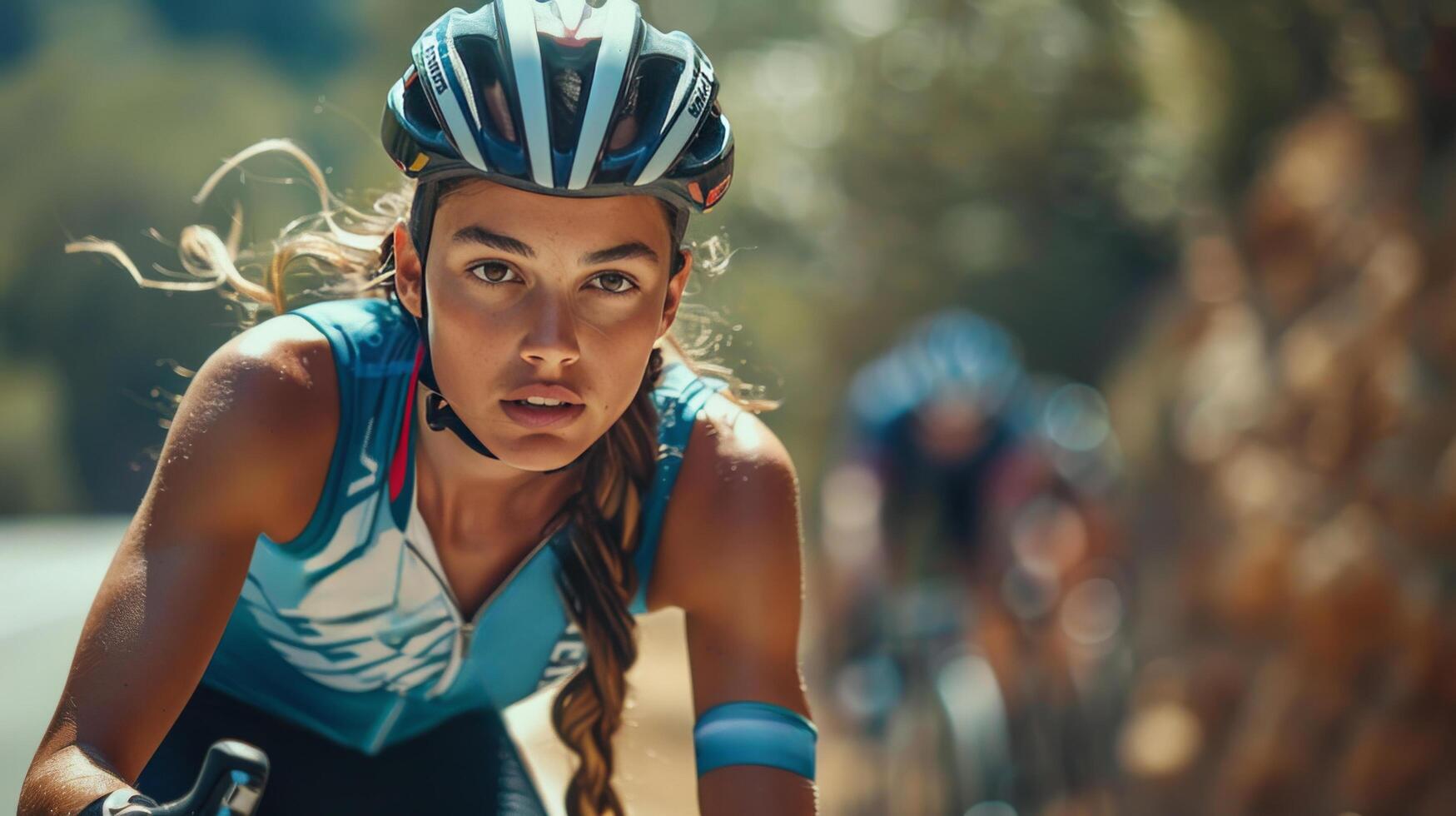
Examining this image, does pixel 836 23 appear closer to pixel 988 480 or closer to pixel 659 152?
Answer: pixel 988 480

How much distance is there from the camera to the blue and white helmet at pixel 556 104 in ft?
6.51

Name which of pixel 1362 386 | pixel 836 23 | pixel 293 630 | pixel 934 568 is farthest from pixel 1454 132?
pixel 836 23

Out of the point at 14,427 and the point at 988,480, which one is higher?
the point at 14,427

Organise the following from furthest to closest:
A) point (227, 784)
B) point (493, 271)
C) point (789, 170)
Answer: point (789, 170), point (493, 271), point (227, 784)

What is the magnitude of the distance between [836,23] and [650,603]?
436 inches

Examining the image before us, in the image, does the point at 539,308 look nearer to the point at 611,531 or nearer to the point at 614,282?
the point at 614,282

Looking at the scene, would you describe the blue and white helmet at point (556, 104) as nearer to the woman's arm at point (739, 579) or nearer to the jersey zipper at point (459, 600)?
the woman's arm at point (739, 579)

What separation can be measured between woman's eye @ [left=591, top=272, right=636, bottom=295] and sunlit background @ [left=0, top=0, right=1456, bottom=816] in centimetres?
32

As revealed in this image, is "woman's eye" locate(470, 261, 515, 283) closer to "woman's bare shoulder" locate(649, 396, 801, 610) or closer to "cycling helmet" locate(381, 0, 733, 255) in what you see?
"cycling helmet" locate(381, 0, 733, 255)

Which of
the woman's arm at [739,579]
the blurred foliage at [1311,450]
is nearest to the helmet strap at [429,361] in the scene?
the woman's arm at [739,579]

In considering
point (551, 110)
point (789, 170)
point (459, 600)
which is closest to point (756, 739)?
point (459, 600)

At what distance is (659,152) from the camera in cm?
205

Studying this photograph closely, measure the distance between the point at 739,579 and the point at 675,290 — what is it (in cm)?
44

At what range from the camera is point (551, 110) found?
1999 millimetres
